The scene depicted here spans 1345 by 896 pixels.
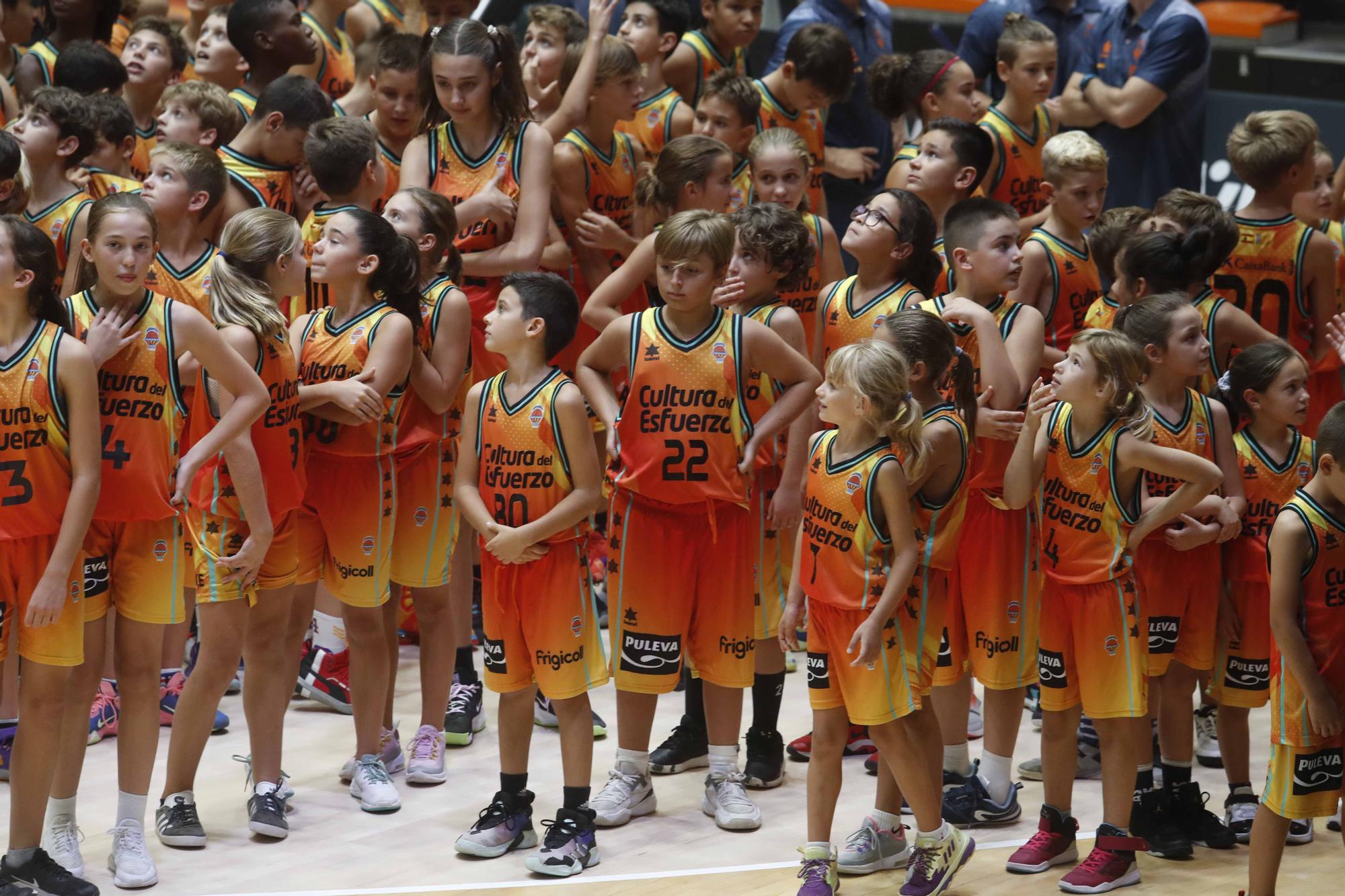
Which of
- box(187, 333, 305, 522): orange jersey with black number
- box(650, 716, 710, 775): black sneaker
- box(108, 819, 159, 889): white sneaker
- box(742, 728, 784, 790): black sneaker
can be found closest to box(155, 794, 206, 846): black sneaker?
box(108, 819, 159, 889): white sneaker

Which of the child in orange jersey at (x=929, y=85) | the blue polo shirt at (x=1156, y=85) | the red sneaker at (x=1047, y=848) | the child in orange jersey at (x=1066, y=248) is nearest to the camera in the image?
the red sneaker at (x=1047, y=848)

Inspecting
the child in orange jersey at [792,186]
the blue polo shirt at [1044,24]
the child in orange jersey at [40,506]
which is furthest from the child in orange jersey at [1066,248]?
the child in orange jersey at [40,506]

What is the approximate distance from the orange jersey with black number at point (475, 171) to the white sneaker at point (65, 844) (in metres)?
2.36

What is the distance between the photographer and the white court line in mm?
4473

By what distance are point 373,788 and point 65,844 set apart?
932 millimetres

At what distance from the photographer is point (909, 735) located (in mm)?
4426

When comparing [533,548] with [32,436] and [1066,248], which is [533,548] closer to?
[32,436]

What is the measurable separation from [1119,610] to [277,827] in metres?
2.52

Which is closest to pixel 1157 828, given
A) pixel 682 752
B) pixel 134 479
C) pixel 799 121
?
pixel 682 752

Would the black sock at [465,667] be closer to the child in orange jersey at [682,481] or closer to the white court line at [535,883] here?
the child in orange jersey at [682,481]

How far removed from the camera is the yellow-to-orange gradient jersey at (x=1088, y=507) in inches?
184

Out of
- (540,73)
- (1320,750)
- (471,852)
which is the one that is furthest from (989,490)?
(540,73)

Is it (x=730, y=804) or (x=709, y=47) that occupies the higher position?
(x=709, y=47)

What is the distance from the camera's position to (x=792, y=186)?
5.84 meters
